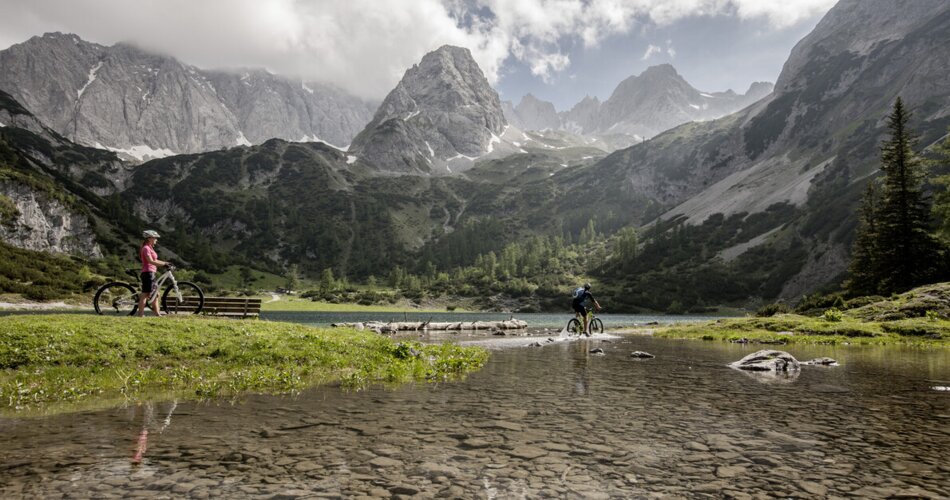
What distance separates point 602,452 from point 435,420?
4249 mm

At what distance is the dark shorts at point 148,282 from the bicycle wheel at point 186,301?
14.3ft

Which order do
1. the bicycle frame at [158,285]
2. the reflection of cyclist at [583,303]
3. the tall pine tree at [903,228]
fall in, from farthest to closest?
the tall pine tree at [903,228] → the reflection of cyclist at [583,303] → the bicycle frame at [158,285]

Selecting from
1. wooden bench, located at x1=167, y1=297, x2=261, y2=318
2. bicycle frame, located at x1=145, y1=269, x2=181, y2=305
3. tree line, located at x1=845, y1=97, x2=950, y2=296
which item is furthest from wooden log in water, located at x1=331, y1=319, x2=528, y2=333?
tree line, located at x1=845, y1=97, x2=950, y2=296

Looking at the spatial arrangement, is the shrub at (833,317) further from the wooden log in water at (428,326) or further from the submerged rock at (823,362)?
the wooden log in water at (428,326)

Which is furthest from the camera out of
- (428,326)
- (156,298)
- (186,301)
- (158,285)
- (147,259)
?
(428,326)

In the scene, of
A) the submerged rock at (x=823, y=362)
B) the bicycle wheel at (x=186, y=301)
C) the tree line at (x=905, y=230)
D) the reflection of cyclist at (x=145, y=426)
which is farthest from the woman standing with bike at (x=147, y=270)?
the tree line at (x=905, y=230)

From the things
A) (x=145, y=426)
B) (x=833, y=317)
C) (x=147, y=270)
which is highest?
(x=147, y=270)

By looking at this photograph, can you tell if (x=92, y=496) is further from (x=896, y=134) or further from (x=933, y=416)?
(x=896, y=134)

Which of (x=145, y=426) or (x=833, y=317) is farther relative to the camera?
(x=833, y=317)

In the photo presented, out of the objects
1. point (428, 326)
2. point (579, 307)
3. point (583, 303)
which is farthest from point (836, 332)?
point (428, 326)

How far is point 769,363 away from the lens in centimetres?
Result: 2142

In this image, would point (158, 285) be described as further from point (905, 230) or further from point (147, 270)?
point (905, 230)

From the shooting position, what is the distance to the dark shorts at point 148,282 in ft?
74.8

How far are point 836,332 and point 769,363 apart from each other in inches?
926
